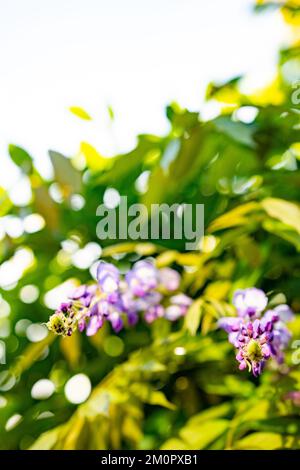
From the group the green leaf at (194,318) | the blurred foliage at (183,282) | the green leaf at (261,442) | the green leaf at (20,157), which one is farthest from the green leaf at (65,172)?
the green leaf at (261,442)

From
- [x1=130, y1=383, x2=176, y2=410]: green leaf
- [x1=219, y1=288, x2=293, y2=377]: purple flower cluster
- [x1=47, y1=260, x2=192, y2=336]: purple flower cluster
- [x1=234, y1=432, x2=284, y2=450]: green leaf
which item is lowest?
[x1=130, y1=383, x2=176, y2=410]: green leaf

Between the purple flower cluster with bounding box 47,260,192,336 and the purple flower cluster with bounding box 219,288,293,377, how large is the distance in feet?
0.45

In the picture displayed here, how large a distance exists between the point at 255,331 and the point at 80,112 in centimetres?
67

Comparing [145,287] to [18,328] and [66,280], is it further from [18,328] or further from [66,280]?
[18,328]

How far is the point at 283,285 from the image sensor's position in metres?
1.02

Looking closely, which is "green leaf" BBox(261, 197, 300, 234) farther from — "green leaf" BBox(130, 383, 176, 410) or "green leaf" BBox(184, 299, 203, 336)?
"green leaf" BBox(130, 383, 176, 410)

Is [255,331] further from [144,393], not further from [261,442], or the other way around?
[144,393]

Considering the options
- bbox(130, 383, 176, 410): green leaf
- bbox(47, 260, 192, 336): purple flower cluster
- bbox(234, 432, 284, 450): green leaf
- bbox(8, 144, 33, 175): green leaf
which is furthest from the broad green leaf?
bbox(234, 432, 284, 450): green leaf

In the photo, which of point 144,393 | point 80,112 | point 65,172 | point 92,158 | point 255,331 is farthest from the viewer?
point 92,158

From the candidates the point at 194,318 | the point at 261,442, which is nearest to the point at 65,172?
the point at 194,318

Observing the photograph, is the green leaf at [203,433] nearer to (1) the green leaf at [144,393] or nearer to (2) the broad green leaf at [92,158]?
(1) the green leaf at [144,393]

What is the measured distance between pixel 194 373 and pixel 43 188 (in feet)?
1.21

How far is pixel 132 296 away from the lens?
3.32ft

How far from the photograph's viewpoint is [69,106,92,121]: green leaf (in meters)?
1.20
